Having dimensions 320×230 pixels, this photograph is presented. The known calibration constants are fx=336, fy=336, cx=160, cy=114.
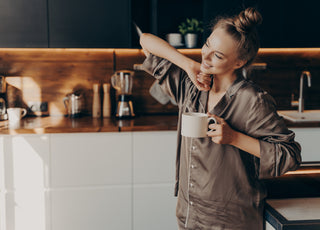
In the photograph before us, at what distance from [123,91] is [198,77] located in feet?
4.93

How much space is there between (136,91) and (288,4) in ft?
4.34

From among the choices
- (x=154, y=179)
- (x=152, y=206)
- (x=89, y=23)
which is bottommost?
(x=152, y=206)

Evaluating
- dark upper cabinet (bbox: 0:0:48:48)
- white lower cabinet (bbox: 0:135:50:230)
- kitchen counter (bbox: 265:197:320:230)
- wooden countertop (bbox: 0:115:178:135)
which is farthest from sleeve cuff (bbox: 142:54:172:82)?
dark upper cabinet (bbox: 0:0:48:48)

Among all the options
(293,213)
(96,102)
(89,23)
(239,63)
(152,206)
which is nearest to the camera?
(293,213)

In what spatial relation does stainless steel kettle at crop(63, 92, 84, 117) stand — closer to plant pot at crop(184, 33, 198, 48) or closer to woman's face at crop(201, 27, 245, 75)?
plant pot at crop(184, 33, 198, 48)

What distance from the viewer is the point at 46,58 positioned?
2.62m

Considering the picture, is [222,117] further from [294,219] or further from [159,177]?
[159,177]

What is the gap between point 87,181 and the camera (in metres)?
2.17

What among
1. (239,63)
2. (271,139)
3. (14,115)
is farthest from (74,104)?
(271,139)

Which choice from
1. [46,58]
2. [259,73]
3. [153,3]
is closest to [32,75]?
[46,58]

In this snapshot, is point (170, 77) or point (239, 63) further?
point (170, 77)

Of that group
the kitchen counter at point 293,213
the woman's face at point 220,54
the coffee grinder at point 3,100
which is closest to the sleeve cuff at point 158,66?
the woman's face at point 220,54

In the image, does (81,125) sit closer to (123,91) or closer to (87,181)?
(87,181)

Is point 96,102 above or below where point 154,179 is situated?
above
